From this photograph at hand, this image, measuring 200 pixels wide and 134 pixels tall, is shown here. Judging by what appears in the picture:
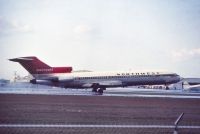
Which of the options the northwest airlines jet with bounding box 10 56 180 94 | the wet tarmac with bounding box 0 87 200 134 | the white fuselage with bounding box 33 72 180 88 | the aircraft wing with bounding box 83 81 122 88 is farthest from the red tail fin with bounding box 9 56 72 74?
the wet tarmac with bounding box 0 87 200 134

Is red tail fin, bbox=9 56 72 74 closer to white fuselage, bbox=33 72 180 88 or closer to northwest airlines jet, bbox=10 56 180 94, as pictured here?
northwest airlines jet, bbox=10 56 180 94

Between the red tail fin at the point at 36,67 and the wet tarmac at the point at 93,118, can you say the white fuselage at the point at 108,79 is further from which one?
the wet tarmac at the point at 93,118

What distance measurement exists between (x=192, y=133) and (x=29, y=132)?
5.92 m

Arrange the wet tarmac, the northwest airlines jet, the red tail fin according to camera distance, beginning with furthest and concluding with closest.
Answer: the red tail fin
the northwest airlines jet
the wet tarmac

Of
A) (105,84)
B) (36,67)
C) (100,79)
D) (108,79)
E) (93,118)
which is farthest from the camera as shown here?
(36,67)

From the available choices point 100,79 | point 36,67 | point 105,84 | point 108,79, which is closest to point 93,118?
point 105,84

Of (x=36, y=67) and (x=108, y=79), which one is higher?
(x=36, y=67)

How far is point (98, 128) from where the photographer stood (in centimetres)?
1245

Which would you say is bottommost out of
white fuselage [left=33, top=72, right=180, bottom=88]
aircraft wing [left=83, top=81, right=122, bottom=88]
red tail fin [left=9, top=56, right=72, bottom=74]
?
aircraft wing [left=83, top=81, right=122, bottom=88]

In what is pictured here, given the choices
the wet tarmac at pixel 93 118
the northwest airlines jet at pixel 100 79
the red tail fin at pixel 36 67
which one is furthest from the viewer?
the red tail fin at pixel 36 67

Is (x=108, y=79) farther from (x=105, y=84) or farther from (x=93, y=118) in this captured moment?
(x=93, y=118)

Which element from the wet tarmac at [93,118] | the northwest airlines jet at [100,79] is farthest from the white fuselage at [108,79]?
the wet tarmac at [93,118]

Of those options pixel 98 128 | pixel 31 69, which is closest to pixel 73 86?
pixel 31 69

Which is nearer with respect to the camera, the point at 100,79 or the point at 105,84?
the point at 105,84
